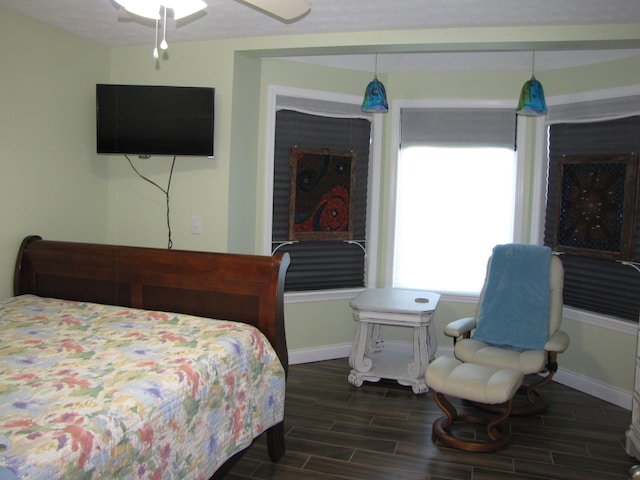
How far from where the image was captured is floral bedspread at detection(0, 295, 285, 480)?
1.64 meters

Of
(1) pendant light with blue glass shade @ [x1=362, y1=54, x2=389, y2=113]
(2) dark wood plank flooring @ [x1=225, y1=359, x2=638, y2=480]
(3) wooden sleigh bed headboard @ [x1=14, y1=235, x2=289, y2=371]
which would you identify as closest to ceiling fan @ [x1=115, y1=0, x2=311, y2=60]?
(3) wooden sleigh bed headboard @ [x1=14, y1=235, x2=289, y2=371]

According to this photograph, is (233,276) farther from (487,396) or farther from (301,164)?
(301,164)

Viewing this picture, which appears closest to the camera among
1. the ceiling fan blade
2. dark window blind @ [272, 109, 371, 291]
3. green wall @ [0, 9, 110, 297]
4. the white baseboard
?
the ceiling fan blade

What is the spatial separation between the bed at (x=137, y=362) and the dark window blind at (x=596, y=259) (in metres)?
2.41

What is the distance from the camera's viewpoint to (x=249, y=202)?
423cm

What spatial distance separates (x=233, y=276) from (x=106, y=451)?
1298mm

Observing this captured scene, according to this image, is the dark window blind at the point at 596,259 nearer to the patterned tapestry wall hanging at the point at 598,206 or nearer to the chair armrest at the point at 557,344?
the patterned tapestry wall hanging at the point at 598,206

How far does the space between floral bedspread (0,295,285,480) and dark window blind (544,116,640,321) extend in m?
2.44

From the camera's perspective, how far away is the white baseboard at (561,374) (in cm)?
380

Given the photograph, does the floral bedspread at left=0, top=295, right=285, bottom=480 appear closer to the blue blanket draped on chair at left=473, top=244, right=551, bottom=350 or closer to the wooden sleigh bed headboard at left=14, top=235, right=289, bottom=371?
the wooden sleigh bed headboard at left=14, top=235, right=289, bottom=371

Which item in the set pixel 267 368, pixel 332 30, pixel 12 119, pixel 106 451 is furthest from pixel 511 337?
pixel 12 119

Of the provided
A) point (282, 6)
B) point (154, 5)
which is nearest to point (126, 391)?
point (154, 5)

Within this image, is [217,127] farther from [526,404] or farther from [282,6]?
[526,404]

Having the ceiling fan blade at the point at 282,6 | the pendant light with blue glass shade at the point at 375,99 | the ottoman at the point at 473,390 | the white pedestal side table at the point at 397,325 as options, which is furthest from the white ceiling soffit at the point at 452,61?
the ottoman at the point at 473,390
